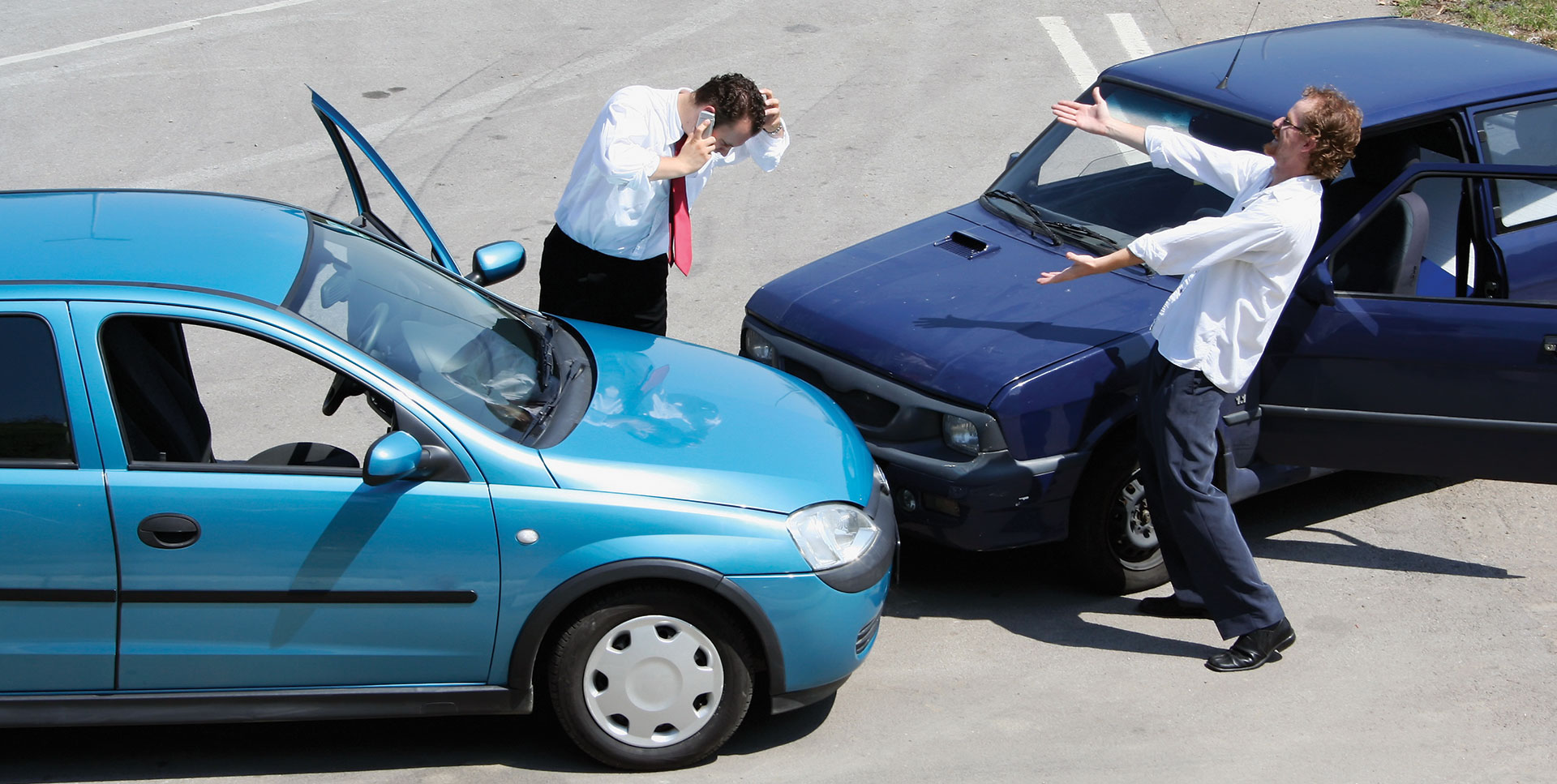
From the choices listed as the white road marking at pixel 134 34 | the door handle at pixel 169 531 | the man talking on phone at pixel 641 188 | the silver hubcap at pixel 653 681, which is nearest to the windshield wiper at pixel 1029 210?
the man talking on phone at pixel 641 188

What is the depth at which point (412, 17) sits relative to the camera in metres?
13.5

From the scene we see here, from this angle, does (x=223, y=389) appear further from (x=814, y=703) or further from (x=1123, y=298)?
(x=1123, y=298)

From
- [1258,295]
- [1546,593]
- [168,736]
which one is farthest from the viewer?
[1546,593]

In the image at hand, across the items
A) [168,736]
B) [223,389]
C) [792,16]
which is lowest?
Answer: [168,736]

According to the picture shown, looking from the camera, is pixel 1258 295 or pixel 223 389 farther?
pixel 223 389

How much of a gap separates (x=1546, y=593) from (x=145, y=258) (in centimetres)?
518

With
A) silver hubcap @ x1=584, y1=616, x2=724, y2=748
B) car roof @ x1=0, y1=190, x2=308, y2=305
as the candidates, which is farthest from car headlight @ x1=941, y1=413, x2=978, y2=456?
car roof @ x1=0, y1=190, x2=308, y2=305

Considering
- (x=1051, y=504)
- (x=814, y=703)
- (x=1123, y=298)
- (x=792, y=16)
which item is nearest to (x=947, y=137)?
(x=792, y=16)

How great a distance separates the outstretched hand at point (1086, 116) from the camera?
5660mm

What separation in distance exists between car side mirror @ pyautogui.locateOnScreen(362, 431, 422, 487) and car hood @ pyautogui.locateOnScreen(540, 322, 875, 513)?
0.39m

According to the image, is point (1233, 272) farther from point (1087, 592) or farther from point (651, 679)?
point (651, 679)

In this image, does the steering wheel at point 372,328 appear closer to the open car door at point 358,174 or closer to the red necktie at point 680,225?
the open car door at point 358,174

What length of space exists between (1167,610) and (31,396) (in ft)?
13.0

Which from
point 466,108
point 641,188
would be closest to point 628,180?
point 641,188
